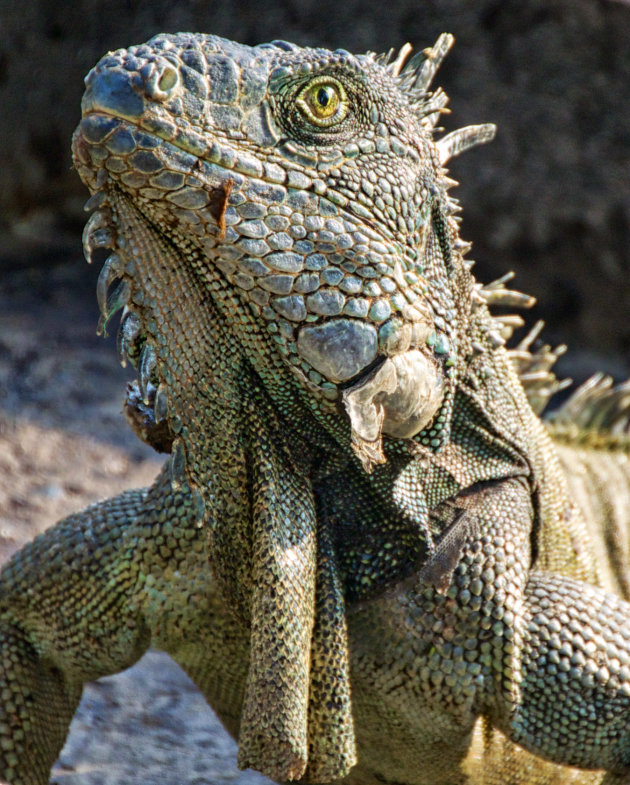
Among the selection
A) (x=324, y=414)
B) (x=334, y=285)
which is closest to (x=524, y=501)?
(x=324, y=414)

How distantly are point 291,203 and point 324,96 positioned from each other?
0.78 ft

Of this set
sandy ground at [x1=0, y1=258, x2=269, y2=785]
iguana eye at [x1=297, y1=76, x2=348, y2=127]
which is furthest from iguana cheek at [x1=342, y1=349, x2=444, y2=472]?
sandy ground at [x1=0, y1=258, x2=269, y2=785]

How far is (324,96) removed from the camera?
1.93m

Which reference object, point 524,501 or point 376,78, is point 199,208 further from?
point 524,501

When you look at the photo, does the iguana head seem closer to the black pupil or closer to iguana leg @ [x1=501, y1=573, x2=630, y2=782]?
the black pupil

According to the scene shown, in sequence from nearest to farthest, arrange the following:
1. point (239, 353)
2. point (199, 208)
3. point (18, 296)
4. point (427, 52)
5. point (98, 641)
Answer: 1. point (199, 208)
2. point (239, 353)
3. point (427, 52)
4. point (98, 641)
5. point (18, 296)

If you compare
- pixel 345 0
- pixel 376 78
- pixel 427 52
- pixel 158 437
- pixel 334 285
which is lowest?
pixel 158 437

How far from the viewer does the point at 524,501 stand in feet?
8.10

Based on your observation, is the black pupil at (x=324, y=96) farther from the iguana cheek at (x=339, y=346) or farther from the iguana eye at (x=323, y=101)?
the iguana cheek at (x=339, y=346)

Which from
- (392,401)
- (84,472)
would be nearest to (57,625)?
(392,401)

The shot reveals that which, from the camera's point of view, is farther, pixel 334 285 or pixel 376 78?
pixel 376 78

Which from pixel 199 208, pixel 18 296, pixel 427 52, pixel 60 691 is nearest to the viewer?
pixel 199 208

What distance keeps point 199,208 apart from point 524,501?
116cm

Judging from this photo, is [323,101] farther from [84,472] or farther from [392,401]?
[84,472]
